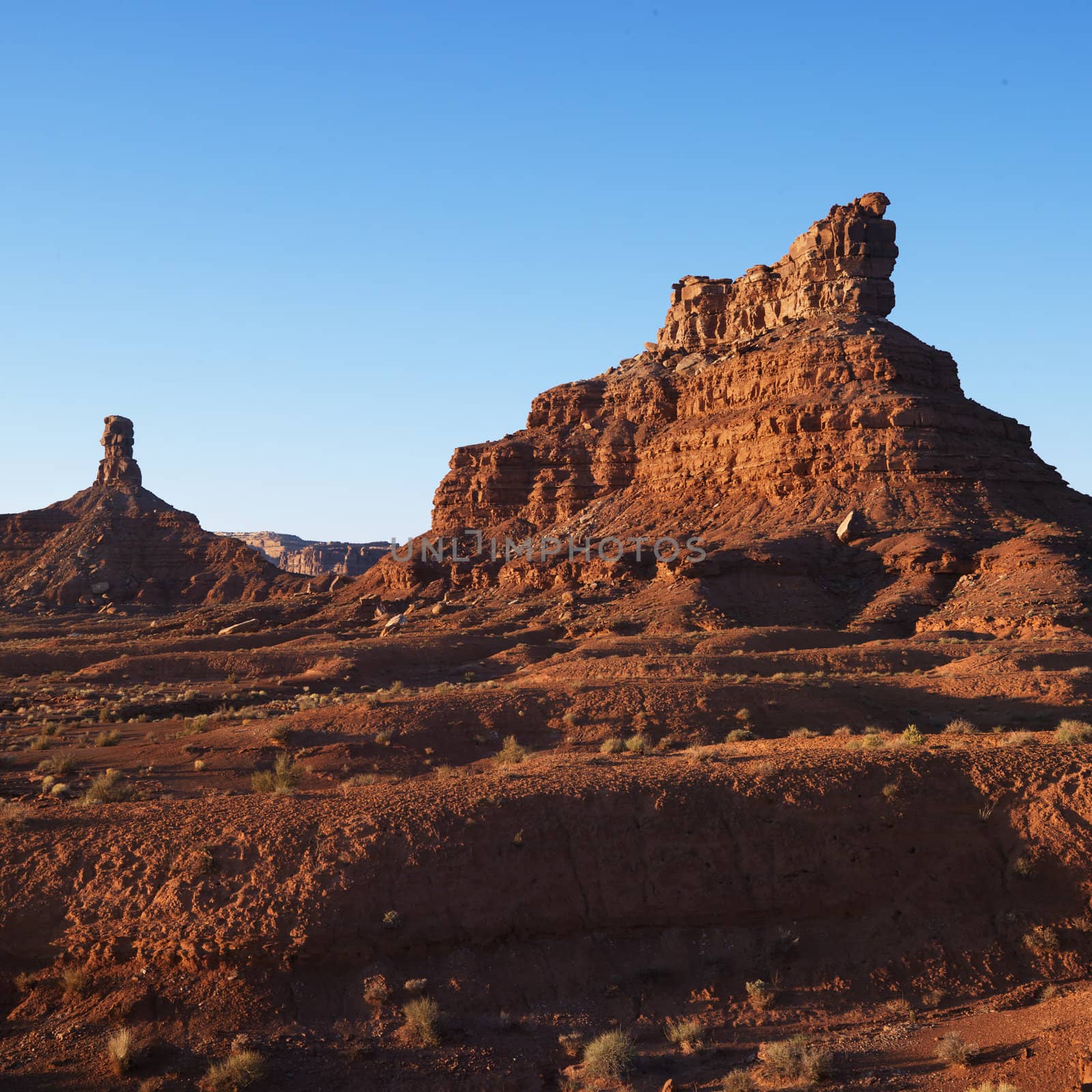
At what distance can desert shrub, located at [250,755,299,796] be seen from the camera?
15.1 meters

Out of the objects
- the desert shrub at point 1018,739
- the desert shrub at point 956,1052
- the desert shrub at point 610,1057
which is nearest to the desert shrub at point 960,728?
the desert shrub at point 1018,739

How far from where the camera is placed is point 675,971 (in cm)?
1117

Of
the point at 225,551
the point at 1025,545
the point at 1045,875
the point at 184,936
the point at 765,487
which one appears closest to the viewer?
the point at 184,936

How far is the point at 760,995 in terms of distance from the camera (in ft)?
35.4

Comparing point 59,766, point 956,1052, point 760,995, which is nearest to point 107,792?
point 59,766

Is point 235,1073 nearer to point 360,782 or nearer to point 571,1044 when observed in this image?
point 571,1044

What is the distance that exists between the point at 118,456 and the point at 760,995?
10559 cm

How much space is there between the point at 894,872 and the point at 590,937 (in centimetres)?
381

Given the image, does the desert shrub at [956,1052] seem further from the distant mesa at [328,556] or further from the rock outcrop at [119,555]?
the distant mesa at [328,556]

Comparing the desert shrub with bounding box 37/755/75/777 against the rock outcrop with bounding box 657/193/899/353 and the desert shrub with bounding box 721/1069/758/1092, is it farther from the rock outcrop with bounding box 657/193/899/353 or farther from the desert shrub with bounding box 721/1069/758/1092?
the rock outcrop with bounding box 657/193/899/353

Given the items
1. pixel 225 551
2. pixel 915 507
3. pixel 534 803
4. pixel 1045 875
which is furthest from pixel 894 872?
pixel 225 551

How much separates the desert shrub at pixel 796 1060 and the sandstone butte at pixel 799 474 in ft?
103

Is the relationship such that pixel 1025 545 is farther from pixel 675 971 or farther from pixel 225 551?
pixel 225 551

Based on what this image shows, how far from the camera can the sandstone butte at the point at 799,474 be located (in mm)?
44719
